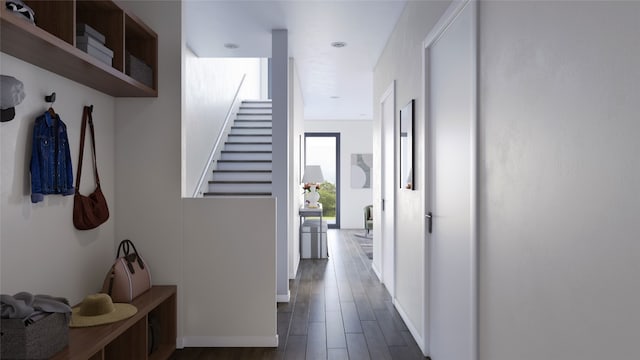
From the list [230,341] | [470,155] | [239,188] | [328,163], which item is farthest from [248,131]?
[470,155]

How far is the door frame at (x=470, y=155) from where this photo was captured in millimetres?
1990

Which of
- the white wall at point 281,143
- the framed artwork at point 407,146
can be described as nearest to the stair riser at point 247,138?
the white wall at point 281,143

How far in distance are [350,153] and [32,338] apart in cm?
907

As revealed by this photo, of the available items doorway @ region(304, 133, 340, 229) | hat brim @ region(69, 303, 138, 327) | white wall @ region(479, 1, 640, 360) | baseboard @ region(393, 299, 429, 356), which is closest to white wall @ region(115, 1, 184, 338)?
hat brim @ region(69, 303, 138, 327)

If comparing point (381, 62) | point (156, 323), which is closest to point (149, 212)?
point (156, 323)

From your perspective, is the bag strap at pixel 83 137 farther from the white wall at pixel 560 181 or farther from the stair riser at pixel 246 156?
the stair riser at pixel 246 156

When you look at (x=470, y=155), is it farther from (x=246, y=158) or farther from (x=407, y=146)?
(x=246, y=158)

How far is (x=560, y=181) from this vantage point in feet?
4.36

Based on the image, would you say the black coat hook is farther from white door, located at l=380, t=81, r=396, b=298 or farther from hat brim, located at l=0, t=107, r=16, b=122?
white door, located at l=380, t=81, r=396, b=298

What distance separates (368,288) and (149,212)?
263 centimetres

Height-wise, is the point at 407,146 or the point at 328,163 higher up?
the point at 328,163

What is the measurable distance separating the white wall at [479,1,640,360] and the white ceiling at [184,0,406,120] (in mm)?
2080

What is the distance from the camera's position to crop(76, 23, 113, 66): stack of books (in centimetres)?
219

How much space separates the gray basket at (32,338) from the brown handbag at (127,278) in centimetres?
75
